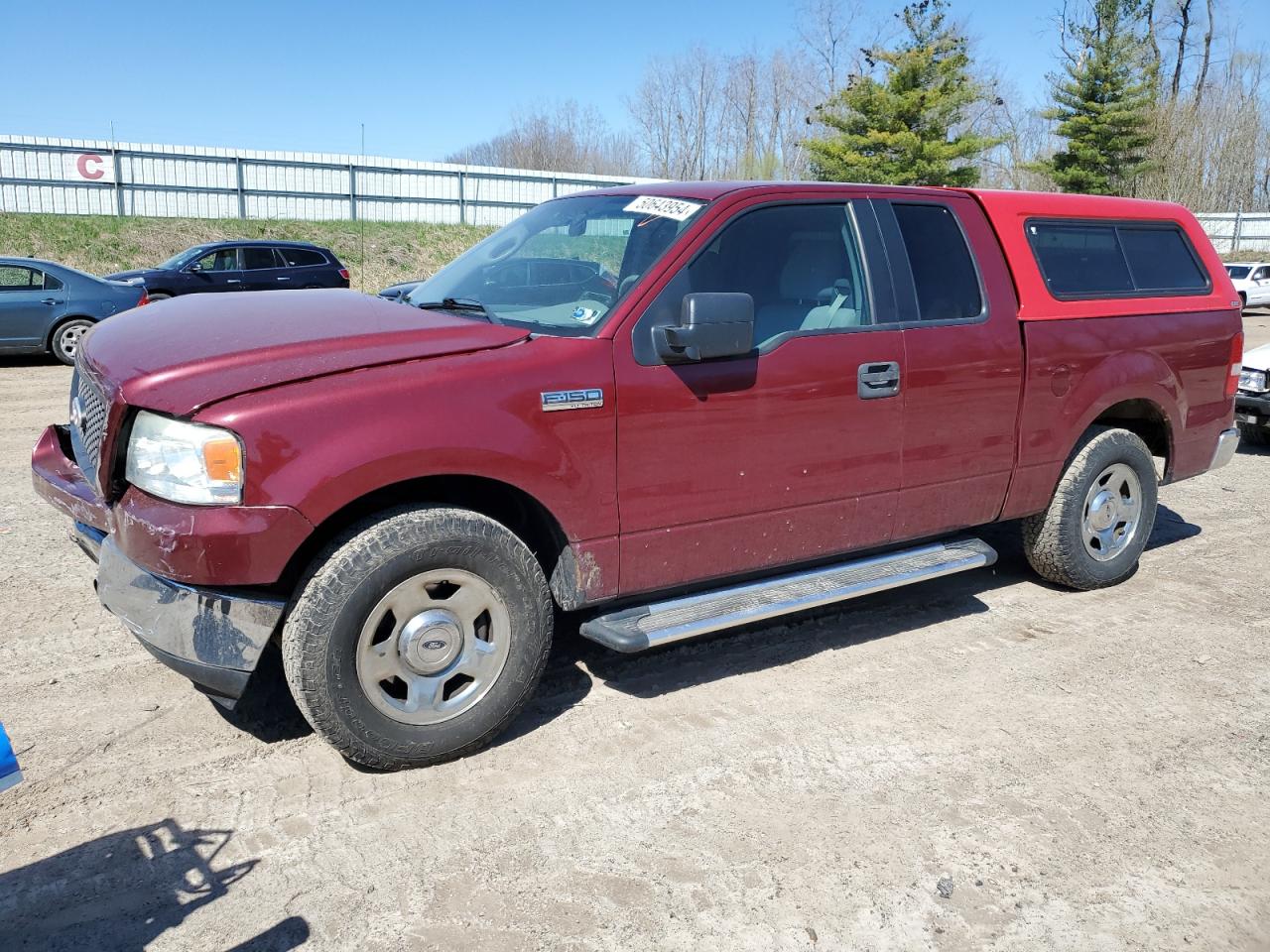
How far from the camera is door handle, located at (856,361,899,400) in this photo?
4.19 m

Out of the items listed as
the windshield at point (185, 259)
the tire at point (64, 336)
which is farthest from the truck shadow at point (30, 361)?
the windshield at point (185, 259)

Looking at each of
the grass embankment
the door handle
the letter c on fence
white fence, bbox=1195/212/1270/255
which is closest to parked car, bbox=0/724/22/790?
the door handle

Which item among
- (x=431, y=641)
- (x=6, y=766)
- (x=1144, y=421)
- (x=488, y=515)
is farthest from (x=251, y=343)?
(x=1144, y=421)

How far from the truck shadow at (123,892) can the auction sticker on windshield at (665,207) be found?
2.69 m

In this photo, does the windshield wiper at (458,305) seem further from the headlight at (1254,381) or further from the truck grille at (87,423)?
the headlight at (1254,381)

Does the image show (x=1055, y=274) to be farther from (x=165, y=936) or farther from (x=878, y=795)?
(x=165, y=936)

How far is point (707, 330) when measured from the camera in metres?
3.64

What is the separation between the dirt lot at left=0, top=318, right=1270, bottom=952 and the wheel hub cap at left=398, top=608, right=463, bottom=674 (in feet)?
1.32

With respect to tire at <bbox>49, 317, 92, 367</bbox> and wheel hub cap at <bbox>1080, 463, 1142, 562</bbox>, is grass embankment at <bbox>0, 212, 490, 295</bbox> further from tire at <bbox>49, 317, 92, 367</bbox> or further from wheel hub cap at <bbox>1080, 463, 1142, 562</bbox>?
wheel hub cap at <bbox>1080, 463, 1142, 562</bbox>

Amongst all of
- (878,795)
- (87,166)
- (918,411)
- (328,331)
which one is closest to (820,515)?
(918,411)

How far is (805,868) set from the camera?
298 centimetres

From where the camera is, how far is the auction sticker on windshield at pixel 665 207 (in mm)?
4012

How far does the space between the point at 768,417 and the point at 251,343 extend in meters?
1.89

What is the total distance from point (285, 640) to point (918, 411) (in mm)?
2715
